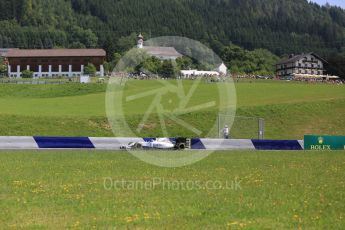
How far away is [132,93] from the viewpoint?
83062 millimetres

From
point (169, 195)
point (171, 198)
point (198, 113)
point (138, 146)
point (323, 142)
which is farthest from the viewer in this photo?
point (198, 113)

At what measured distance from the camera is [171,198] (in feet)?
52.6

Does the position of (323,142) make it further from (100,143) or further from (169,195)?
(169,195)

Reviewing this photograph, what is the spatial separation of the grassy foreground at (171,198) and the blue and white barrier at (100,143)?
1558 cm

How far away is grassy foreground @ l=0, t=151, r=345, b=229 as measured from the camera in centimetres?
1277

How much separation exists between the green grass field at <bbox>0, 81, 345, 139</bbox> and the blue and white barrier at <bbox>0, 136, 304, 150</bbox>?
14.1 m

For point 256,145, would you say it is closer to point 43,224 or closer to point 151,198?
point 151,198

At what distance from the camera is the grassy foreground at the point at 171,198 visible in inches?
503

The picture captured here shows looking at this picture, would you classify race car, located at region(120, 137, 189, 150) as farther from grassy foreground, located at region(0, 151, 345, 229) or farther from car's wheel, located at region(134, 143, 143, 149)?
grassy foreground, located at region(0, 151, 345, 229)

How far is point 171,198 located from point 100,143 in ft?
87.5

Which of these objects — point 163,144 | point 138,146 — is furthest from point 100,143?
point 163,144

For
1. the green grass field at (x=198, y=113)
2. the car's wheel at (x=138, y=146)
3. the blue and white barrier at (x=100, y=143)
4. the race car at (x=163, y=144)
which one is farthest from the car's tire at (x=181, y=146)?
the green grass field at (x=198, y=113)

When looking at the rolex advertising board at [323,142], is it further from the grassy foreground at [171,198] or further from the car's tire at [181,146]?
the grassy foreground at [171,198]

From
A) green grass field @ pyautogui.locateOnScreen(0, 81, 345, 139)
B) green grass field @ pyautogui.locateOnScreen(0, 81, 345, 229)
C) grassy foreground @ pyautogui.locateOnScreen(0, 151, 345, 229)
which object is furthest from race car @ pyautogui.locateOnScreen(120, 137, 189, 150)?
grassy foreground @ pyautogui.locateOnScreen(0, 151, 345, 229)
